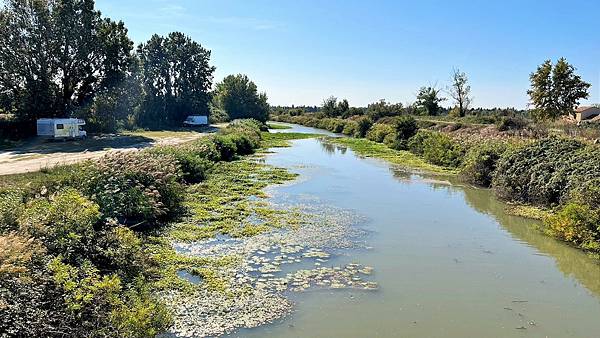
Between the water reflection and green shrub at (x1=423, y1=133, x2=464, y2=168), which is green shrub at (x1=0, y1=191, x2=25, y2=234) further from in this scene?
green shrub at (x1=423, y1=133, x2=464, y2=168)

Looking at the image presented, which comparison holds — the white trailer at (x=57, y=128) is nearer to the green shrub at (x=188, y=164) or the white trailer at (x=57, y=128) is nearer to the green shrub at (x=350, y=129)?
the green shrub at (x=188, y=164)

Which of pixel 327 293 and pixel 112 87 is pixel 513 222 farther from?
pixel 112 87

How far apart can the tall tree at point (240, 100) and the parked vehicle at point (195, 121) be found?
1629 centimetres

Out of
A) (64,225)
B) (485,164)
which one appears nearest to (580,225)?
(485,164)

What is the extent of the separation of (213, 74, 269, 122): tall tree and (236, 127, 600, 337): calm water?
57.3 meters

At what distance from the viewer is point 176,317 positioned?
7637 millimetres

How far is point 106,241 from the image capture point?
879 centimetres

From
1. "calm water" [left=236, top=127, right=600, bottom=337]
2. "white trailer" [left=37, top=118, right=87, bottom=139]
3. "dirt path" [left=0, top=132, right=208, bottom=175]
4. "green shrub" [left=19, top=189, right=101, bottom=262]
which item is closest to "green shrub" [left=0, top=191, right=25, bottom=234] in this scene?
"green shrub" [left=19, top=189, right=101, bottom=262]

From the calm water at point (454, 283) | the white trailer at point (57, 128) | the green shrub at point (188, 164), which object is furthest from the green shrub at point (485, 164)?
the white trailer at point (57, 128)

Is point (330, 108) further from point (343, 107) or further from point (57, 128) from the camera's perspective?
point (57, 128)

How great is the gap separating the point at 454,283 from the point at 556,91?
1222 inches

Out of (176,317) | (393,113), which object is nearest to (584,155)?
(176,317)

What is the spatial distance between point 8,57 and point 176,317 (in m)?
32.2

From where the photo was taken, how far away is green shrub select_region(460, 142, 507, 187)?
72.0 ft
